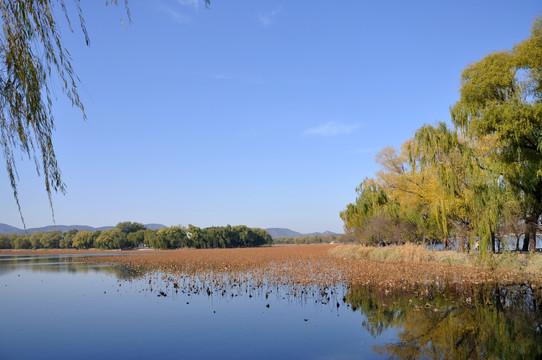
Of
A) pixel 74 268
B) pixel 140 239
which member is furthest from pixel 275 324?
pixel 140 239

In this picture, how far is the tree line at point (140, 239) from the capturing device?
105312mm

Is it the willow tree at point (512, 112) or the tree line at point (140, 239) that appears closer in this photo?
the willow tree at point (512, 112)

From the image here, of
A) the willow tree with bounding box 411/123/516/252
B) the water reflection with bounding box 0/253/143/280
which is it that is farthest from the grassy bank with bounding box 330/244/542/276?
the water reflection with bounding box 0/253/143/280

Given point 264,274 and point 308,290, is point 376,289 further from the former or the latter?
point 264,274

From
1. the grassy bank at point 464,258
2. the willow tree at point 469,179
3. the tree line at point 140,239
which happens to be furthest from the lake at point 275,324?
the tree line at point 140,239

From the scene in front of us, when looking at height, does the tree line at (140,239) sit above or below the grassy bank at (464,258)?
below

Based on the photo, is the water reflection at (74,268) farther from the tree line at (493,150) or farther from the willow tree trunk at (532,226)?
the willow tree trunk at (532,226)

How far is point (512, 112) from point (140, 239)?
113914 millimetres

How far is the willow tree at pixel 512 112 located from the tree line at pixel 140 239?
9512 centimetres

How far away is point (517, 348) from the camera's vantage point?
798cm

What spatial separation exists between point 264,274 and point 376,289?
26.8ft

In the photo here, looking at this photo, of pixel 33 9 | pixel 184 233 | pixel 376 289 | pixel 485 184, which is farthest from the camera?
pixel 184 233

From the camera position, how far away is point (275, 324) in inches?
453

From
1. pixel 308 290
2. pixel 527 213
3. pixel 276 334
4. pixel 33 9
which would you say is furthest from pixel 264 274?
pixel 33 9
